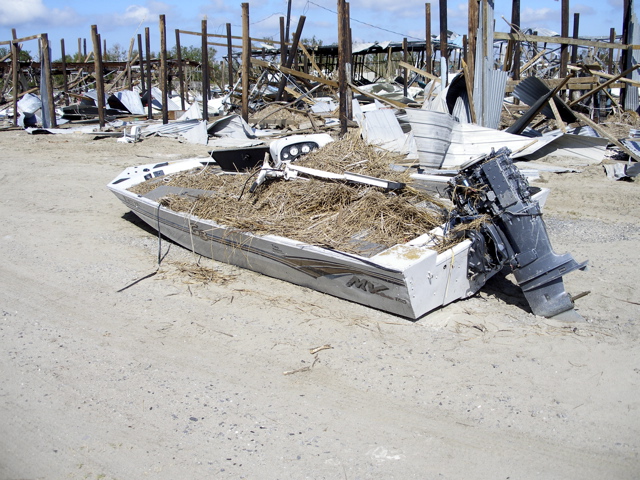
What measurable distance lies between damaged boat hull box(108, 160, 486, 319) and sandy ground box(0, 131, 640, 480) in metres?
0.13

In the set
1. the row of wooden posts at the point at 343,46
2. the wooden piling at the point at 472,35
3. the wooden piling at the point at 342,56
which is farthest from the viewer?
the wooden piling at the point at 342,56

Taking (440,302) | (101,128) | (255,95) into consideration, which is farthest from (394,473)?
(255,95)

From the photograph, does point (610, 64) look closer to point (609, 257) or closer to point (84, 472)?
point (609, 257)

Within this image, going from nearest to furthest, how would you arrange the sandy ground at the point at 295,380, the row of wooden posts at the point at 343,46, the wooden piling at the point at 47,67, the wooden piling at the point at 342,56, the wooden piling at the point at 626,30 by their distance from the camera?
the sandy ground at the point at 295,380, the row of wooden posts at the point at 343,46, the wooden piling at the point at 342,56, the wooden piling at the point at 626,30, the wooden piling at the point at 47,67

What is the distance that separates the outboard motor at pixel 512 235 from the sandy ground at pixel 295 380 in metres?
0.27

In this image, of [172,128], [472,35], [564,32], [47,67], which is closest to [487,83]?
[472,35]

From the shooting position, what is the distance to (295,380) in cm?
381

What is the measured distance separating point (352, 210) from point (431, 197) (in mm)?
901

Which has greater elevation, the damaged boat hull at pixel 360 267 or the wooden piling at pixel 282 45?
the wooden piling at pixel 282 45

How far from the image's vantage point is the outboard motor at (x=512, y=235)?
4.29m

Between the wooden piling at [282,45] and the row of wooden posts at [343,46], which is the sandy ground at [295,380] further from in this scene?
the wooden piling at [282,45]

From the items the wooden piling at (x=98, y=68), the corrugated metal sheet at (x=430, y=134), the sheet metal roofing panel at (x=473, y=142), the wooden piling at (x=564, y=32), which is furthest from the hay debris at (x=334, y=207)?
the wooden piling at (x=98, y=68)

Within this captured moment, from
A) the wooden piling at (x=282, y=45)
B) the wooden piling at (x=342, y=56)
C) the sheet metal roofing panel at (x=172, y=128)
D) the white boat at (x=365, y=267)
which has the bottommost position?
the white boat at (x=365, y=267)

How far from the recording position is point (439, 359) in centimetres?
402
